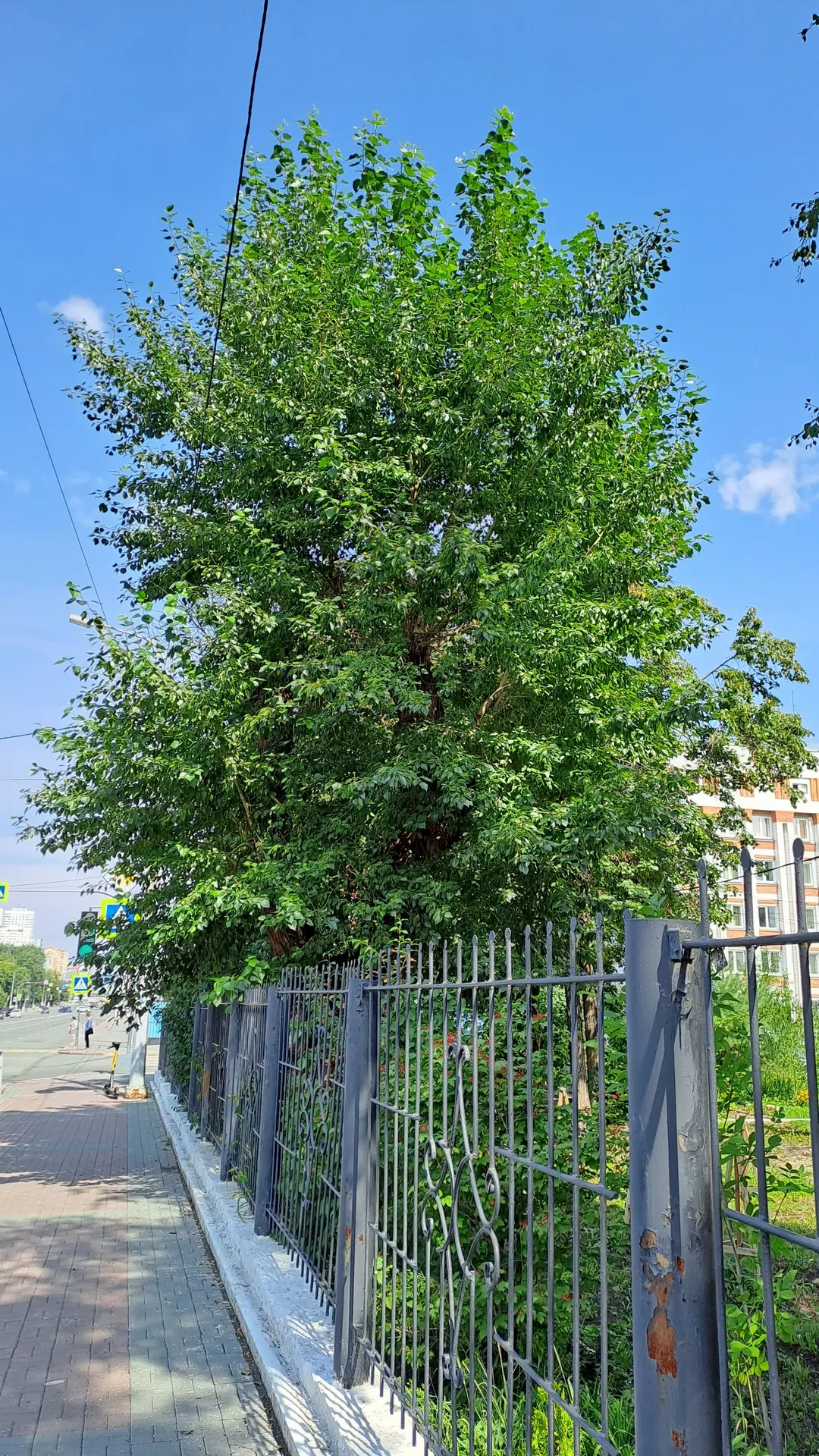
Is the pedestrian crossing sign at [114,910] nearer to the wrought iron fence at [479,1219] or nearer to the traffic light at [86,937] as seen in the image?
the traffic light at [86,937]

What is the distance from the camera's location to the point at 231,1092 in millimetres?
9469

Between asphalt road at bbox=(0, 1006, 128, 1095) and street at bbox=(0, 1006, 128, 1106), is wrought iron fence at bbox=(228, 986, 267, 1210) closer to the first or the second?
asphalt road at bbox=(0, 1006, 128, 1095)

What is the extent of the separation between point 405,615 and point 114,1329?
6.23 metres

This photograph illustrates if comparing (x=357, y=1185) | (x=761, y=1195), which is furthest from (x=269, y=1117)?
(x=761, y=1195)

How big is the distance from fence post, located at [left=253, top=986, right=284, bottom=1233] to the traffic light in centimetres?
489

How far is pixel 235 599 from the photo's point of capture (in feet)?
33.7

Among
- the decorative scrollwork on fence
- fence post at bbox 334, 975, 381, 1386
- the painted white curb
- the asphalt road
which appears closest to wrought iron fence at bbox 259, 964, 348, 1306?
the painted white curb

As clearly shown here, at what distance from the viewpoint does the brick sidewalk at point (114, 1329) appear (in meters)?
4.79

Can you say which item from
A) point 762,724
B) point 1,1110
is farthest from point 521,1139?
point 1,1110

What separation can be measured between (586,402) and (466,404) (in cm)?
133

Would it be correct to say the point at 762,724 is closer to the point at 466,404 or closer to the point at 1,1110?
the point at 466,404

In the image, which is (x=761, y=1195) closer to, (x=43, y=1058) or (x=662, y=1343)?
(x=662, y=1343)

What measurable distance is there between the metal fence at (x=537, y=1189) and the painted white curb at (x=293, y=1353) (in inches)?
4.4

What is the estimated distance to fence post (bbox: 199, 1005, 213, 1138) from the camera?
12.4 meters
